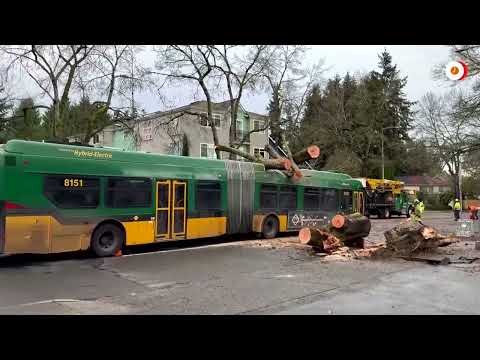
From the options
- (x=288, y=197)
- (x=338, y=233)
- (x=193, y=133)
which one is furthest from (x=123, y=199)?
(x=193, y=133)

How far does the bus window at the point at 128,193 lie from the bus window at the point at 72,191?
0.41 m

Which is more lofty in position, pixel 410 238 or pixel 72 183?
pixel 72 183

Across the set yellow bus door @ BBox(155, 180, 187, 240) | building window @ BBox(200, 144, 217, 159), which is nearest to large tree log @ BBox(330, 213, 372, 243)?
yellow bus door @ BBox(155, 180, 187, 240)

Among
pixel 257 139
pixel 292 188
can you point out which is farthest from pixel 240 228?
pixel 257 139

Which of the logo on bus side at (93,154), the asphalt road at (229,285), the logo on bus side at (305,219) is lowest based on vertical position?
the asphalt road at (229,285)

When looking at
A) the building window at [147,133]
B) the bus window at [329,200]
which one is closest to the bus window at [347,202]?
the bus window at [329,200]

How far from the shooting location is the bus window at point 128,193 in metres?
Result: 12.4

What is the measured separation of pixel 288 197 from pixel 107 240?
8514 millimetres

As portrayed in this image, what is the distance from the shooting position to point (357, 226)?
13867 mm

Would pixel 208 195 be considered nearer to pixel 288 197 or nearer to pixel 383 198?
pixel 288 197

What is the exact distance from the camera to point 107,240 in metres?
12.3

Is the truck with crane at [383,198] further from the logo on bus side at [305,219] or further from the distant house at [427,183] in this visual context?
the distant house at [427,183]
